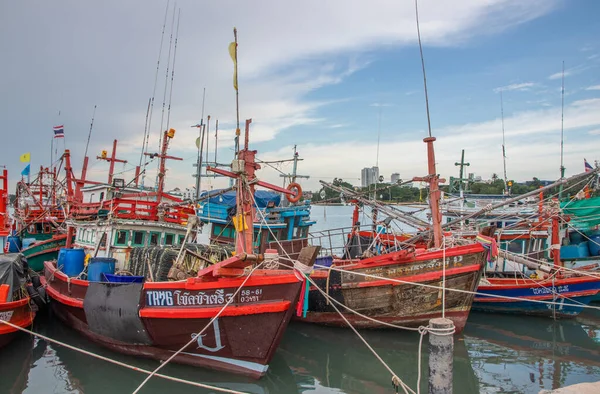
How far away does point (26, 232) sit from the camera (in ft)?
79.9

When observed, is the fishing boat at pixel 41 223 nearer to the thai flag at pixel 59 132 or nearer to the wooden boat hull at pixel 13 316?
the thai flag at pixel 59 132

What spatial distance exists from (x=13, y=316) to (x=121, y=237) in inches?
130

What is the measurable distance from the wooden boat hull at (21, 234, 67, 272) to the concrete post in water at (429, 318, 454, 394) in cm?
1894

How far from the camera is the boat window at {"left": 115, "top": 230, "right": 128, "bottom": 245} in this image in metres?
12.4

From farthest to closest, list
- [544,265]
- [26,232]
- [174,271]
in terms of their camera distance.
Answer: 1. [26,232]
2. [544,265]
3. [174,271]

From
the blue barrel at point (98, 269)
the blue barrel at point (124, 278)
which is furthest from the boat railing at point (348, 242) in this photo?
the blue barrel at point (98, 269)

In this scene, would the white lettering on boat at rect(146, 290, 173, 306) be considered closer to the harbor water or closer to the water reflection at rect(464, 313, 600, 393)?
the harbor water

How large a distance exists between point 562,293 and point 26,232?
27.0m

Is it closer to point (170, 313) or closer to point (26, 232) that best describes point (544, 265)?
point (170, 313)

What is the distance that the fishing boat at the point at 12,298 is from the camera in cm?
1000

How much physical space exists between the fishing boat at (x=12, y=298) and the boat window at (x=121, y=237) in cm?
250

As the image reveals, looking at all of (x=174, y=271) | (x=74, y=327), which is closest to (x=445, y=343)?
(x=174, y=271)

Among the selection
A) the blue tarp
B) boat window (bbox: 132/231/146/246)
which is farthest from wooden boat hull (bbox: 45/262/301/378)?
the blue tarp

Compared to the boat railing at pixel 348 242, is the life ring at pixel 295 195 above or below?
above
